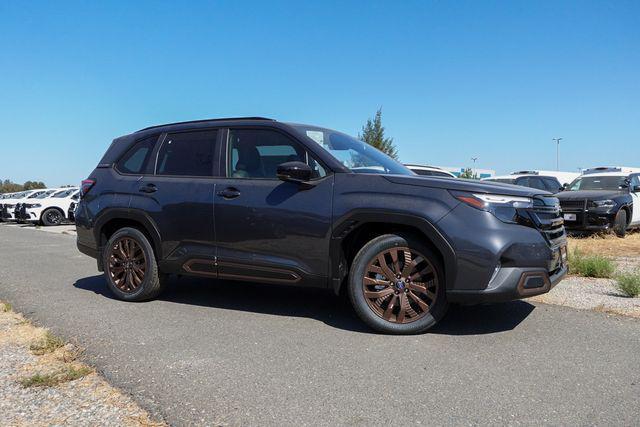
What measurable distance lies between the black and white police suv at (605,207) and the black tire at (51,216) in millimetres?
21724

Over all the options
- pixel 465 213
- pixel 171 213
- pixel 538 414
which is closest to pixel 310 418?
pixel 538 414

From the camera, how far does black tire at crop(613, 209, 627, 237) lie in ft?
37.4

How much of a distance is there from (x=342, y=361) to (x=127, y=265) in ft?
10.1

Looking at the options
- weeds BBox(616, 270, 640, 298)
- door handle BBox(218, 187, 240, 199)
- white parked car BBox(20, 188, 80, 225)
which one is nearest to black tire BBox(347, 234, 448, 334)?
door handle BBox(218, 187, 240, 199)

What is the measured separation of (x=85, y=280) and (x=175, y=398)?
4.87 metres

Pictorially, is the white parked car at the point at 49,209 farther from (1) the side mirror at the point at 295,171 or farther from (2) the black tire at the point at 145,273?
(1) the side mirror at the point at 295,171

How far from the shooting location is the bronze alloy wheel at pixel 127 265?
5676 millimetres

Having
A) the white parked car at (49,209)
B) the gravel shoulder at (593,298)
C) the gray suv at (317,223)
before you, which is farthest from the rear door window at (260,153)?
the white parked car at (49,209)

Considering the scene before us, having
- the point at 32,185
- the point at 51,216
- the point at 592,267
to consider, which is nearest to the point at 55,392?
the point at 592,267

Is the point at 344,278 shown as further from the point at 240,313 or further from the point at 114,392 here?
the point at 114,392

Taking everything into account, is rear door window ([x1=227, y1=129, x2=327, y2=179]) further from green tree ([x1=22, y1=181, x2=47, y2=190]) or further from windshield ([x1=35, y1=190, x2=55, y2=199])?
green tree ([x1=22, y1=181, x2=47, y2=190])

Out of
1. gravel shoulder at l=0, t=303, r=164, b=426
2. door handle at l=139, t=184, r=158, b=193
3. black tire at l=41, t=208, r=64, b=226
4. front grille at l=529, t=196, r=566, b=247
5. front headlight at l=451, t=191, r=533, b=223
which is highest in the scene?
door handle at l=139, t=184, r=158, b=193

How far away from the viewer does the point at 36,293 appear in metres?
6.43

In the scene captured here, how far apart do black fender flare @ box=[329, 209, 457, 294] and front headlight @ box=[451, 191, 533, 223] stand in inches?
13.7
